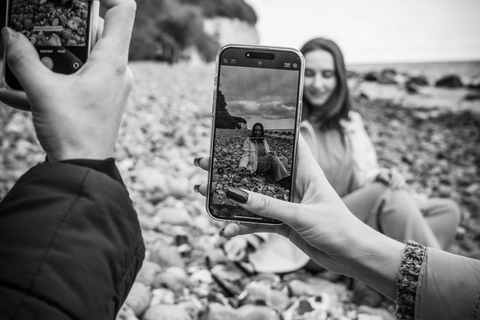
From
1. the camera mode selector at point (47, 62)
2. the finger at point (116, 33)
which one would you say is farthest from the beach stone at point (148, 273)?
the finger at point (116, 33)

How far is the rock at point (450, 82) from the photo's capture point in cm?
468

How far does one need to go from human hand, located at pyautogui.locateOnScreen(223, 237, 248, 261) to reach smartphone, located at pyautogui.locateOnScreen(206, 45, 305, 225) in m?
0.71

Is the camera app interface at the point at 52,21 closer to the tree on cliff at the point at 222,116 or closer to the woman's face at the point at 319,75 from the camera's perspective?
the tree on cliff at the point at 222,116

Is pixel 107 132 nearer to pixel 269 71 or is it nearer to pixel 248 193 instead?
pixel 248 193

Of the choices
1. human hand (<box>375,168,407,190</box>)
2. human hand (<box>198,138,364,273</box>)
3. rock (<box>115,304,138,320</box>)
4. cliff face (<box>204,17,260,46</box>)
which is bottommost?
rock (<box>115,304,138,320</box>)

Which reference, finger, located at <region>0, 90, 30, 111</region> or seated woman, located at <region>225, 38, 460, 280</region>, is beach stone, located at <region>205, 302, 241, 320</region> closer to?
seated woman, located at <region>225, 38, 460, 280</region>

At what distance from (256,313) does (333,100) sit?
1.11 metres

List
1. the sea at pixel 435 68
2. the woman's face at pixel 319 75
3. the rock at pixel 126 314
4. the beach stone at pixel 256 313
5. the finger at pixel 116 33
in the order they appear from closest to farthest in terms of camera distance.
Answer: the finger at pixel 116 33
the rock at pixel 126 314
the beach stone at pixel 256 313
the woman's face at pixel 319 75
the sea at pixel 435 68

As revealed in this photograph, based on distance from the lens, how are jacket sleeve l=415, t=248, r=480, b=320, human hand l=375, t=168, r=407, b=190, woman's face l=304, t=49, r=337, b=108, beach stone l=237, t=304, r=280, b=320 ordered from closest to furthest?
jacket sleeve l=415, t=248, r=480, b=320 < beach stone l=237, t=304, r=280, b=320 < human hand l=375, t=168, r=407, b=190 < woman's face l=304, t=49, r=337, b=108

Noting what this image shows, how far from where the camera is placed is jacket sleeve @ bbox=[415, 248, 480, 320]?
22.7 inches

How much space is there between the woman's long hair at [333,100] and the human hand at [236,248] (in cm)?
71

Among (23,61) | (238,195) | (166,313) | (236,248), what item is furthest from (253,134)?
(236,248)

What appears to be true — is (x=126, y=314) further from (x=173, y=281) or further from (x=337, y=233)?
(x=337, y=233)

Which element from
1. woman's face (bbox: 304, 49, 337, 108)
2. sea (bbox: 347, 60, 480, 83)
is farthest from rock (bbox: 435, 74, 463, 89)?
woman's face (bbox: 304, 49, 337, 108)
